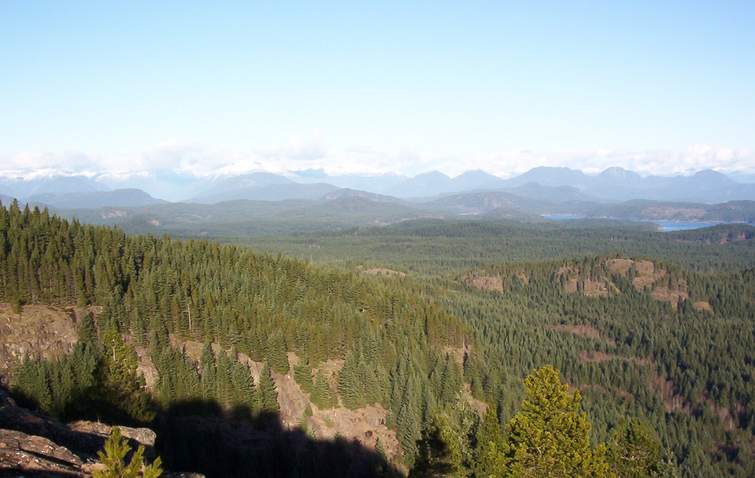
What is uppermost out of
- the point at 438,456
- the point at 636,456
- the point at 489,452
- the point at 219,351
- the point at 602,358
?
the point at 489,452

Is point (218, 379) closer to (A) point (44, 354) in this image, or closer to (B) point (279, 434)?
(B) point (279, 434)

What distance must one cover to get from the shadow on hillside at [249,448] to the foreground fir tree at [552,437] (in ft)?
98.2

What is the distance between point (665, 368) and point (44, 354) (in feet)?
433

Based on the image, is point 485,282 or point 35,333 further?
point 485,282

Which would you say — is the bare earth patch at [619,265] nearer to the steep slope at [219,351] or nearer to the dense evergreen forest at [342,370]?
the dense evergreen forest at [342,370]

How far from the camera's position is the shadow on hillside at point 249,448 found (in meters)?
49.4

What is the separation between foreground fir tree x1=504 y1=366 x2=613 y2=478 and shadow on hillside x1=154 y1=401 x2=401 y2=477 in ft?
98.2

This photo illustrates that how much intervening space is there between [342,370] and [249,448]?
1577 cm

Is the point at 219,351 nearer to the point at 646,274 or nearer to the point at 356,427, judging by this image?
the point at 356,427

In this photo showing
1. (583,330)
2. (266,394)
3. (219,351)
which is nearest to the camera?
(266,394)

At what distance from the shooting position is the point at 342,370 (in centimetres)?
6531

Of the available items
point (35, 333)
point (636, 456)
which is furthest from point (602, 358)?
point (35, 333)

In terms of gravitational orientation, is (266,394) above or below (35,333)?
below

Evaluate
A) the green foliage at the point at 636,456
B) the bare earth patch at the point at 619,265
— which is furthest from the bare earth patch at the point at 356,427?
the bare earth patch at the point at 619,265
